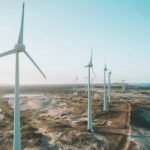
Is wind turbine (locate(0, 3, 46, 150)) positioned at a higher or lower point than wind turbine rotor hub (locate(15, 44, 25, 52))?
lower

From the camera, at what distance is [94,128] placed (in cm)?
5700

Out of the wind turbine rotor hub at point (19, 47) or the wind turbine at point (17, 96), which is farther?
the wind turbine rotor hub at point (19, 47)

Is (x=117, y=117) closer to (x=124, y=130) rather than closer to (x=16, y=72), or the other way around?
(x=124, y=130)

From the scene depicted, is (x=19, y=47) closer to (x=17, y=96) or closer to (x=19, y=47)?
(x=19, y=47)

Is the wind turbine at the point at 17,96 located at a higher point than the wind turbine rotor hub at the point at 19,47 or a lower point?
lower

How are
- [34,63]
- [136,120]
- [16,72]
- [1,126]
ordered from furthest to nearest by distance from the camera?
[136,120]
[1,126]
[34,63]
[16,72]

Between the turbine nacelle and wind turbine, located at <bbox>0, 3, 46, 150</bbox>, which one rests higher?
the turbine nacelle

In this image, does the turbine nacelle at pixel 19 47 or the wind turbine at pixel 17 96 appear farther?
the turbine nacelle at pixel 19 47

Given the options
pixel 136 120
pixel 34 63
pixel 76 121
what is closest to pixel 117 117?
pixel 136 120

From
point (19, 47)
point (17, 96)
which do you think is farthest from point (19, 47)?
point (17, 96)

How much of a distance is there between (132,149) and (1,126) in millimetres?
32697

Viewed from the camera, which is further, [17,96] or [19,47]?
[19,47]

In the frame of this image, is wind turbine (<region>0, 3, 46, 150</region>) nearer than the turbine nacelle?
Yes

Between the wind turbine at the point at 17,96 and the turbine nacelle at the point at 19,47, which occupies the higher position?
the turbine nacelle at the point at 19,47
